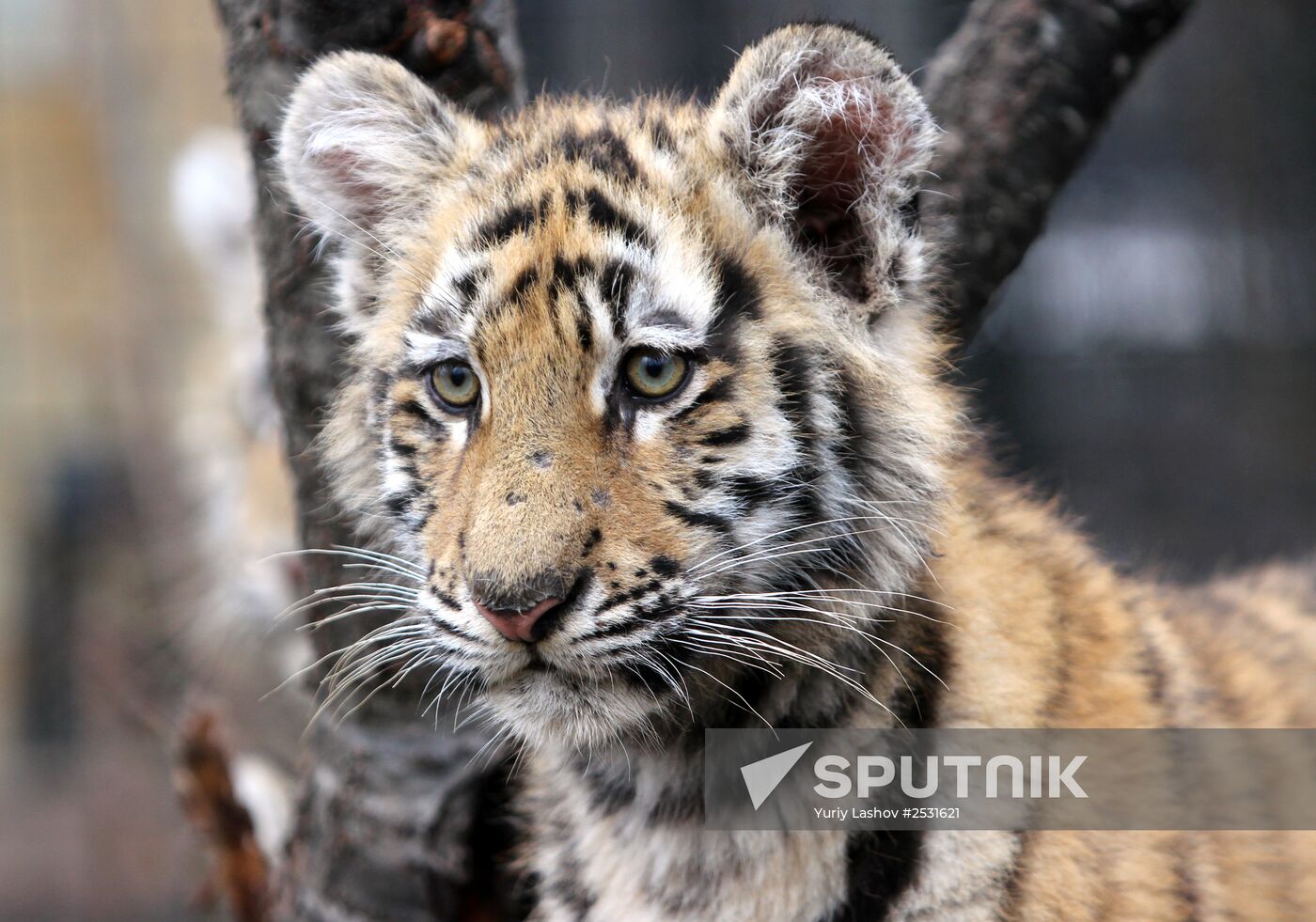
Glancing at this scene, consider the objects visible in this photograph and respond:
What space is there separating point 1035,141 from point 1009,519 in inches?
Result: 44.8

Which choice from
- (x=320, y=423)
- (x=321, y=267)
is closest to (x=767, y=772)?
(x=320, y=423)

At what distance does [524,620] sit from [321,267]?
1082mm

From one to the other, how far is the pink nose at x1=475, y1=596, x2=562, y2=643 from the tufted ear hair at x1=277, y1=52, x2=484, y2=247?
914 millimetres

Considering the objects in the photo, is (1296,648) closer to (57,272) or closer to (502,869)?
(502,869)

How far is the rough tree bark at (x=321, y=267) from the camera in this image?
2422 mm

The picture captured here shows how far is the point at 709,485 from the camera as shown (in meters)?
1.89

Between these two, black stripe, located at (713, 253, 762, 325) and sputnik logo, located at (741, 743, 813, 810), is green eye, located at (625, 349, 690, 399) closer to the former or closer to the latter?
black stripe, located at (713, 253, 762, 325)

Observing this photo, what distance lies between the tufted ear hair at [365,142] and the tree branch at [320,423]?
0.14m

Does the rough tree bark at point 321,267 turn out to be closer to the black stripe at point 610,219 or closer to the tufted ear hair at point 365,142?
the tufted ear hair at point 365,142

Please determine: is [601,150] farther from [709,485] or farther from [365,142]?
[709,485]

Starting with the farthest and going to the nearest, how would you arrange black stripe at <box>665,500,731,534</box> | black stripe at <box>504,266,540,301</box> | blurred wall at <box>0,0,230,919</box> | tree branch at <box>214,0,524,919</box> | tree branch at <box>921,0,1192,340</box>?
blurred wall at <box>0,0,230,919</box> → tree branch at <box>921,0,1192,340</box> → tree branch at <box>214,0,524,919</box> → black stripe at <box>504,266,540,301</box> → black stripe at <box>665,500,731,534</box>

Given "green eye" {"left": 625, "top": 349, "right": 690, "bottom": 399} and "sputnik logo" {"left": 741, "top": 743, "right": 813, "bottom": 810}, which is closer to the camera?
"green eye" {"left": 625, "top": 349, "right": 690, "bottom": 399}

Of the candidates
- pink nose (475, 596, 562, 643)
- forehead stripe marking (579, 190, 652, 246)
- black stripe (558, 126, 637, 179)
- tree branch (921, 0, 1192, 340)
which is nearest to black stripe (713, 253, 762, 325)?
forehead stripe marking (579, 190, 652, 246)

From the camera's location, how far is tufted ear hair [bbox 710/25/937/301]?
6.21 feet
